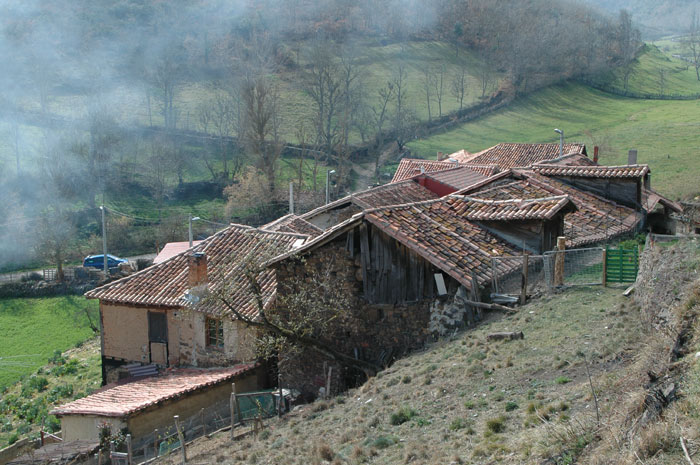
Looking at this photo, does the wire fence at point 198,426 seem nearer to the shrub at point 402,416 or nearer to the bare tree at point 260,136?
the shrub at point 402,416

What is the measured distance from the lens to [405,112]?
6744cm

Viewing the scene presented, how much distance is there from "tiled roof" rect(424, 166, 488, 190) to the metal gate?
12.8m

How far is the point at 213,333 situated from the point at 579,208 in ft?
37.6

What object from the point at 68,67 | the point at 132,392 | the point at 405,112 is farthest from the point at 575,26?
the point at 132,392

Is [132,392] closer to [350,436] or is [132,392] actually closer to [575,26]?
[350,436]

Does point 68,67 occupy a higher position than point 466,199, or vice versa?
point 68,67

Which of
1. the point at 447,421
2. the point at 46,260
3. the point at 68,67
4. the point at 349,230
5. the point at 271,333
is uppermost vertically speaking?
the point at 68,67

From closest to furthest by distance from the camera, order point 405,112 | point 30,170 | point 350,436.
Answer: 1. point 350,436
2. point 30,170
3. point 405,112

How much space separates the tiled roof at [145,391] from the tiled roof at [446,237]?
5.44 metres

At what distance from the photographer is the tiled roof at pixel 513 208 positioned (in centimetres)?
1602

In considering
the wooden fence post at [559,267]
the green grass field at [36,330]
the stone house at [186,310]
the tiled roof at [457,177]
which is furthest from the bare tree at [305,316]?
the green grass field at [36,330]

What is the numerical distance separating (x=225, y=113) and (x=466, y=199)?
53381 mm

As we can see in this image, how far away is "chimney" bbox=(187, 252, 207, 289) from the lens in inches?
728

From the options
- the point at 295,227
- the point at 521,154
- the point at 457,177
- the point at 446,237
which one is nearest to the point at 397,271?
the point at 446,237
